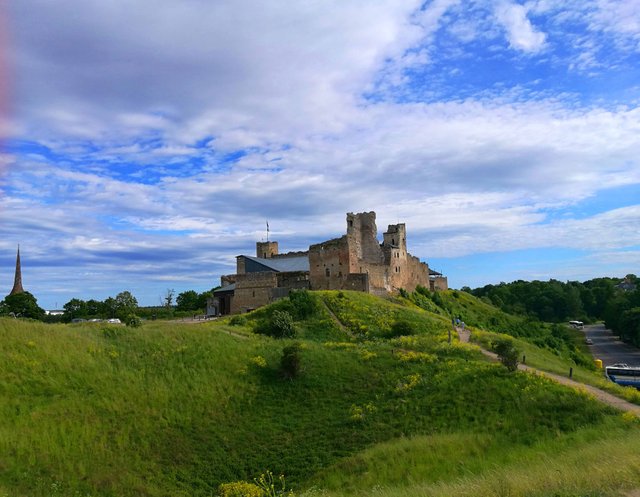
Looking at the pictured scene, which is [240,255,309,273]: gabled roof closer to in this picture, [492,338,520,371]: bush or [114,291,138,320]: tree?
[114,291,138,320]: tree

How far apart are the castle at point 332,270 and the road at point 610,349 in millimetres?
25653

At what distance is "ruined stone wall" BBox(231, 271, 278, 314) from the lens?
5031cm

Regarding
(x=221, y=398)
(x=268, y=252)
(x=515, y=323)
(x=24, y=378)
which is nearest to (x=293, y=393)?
(x=221, y=398)

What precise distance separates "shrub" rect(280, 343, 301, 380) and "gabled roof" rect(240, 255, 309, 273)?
2861 centimetres

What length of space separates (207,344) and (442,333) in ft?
54.2

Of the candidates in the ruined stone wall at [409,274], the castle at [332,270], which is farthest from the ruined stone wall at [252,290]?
the ruined stone wall at [409,274]

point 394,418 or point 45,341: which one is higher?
point 45,341

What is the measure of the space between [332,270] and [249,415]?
28.8 m

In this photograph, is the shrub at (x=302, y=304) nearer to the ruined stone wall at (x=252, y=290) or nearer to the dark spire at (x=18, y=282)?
the ruined stone wall at (x=252, y=290)

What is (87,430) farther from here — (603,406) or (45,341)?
(603,406)

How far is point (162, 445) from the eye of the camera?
19531 millimetres

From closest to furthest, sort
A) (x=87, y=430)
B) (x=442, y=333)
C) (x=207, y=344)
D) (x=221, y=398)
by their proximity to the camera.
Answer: (x=87, y=430) → (x=221, y=398) → (x=207, y=344) → (x=442, y=333)

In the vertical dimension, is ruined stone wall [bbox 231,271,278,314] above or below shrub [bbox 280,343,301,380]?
above

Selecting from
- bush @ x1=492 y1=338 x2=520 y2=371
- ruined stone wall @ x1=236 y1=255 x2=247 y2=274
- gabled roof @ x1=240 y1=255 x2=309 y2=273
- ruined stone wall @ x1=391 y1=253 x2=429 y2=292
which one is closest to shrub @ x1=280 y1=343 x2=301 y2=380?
bush @ x1=492 y1=338 x2=520 y2=371
